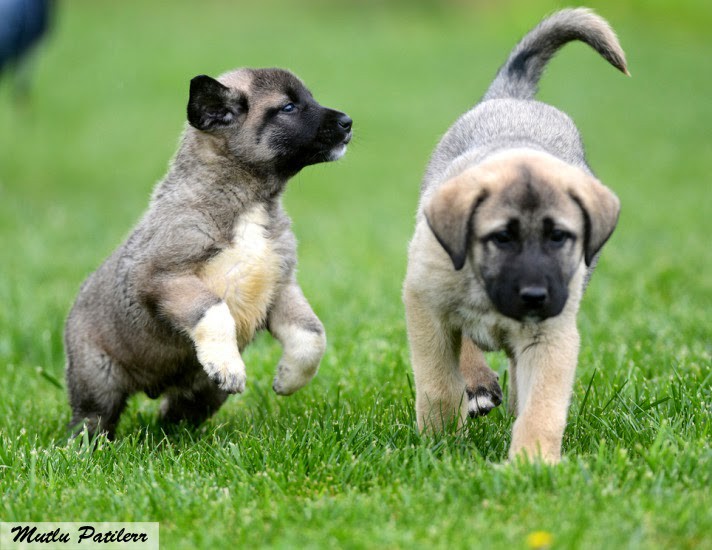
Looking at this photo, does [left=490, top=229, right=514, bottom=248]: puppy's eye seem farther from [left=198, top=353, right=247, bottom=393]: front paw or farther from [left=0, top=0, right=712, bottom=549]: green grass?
[left=198, top=353, right=247, bottom=393]: front paw

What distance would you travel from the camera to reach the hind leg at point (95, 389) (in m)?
4.96

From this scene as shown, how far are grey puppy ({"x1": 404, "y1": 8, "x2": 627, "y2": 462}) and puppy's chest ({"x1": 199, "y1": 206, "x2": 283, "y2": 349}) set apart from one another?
28.8 inches

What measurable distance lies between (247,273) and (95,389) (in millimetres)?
1018

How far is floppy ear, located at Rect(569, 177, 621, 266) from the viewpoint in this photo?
381 cm

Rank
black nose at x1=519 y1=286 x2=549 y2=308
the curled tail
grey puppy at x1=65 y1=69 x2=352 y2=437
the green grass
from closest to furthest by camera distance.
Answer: the green grass → black nose at x1=519 y1=286 x2=549 y2=308 → grey puppy at x1=65 y1=69 x2=352 y2=437 → the curled tail

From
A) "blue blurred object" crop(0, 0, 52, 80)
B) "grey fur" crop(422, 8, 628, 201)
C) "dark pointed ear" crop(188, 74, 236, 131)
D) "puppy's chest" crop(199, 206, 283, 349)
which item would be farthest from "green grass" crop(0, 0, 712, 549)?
"blue blurred object" crop(0, 0, 52, 80)

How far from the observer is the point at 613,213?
3.86m

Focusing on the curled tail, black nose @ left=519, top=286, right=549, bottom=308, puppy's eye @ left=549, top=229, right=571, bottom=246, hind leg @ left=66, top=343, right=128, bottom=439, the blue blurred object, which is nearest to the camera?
black nose @ left=519, top=286, right=549, bottom=308

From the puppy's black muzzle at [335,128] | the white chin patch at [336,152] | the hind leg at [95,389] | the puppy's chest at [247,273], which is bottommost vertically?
the hind leg at [95,389]

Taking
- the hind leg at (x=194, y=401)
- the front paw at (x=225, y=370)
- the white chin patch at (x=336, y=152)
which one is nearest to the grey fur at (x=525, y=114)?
the white chin patch at (x=336, y=152)

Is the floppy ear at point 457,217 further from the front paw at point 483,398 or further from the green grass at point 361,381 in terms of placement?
the front paw at point 483,398

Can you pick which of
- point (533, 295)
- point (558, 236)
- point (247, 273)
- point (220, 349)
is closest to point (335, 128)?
point (247, 273)

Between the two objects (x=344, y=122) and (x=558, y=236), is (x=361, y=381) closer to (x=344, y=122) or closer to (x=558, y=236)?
(x=344, y=122)

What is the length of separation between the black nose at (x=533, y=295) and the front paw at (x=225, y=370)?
129 cm
